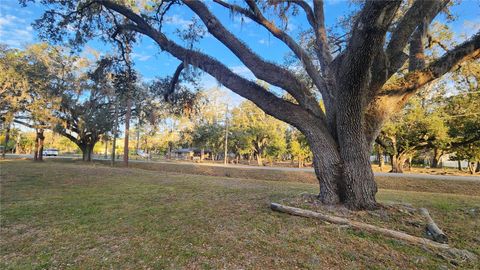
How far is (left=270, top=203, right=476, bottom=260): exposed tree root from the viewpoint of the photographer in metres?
3.38

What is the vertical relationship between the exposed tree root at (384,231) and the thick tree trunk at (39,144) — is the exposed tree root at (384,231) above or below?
below

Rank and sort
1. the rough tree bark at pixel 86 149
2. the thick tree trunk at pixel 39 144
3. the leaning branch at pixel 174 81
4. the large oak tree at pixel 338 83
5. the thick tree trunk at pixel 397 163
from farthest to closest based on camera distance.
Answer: the rough tree bark at pixel 86 149 < the thick tree trunk at pixel 39 144 < the thick tree trunk at pixel 397 163 < the leaning branch at pixel 174 81 < the large oak tree at pixel 338 83

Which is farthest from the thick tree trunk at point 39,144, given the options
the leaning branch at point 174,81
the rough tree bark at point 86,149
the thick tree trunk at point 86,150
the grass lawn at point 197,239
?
the leaning branch at point 174,81

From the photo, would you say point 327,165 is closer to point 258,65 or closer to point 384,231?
point 384,231

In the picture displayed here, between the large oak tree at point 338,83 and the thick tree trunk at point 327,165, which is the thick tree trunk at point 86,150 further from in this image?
the thick tree trunk at point 327,165

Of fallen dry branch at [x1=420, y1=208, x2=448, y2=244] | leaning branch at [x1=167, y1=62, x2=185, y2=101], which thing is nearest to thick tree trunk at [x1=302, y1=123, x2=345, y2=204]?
fallen dry branch at [x1=420, y1=208, x2=448, y2=244]

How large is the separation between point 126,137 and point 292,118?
18.7 metres

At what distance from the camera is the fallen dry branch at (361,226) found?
356 centimetres

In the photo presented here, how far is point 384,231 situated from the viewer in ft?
12.5

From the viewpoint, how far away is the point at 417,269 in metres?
2.98

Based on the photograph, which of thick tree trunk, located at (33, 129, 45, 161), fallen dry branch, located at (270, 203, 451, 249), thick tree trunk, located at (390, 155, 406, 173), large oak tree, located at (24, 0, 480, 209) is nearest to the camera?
fallen dry branch, located at (270, 203, 451, 249)

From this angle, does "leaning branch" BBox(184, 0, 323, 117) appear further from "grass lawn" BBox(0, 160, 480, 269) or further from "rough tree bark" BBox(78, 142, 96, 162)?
"rough tree bark" BBox(78, 142, 96, 162)

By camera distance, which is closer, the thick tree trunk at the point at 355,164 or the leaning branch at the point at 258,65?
the thick tree trunk at the point at 355,164

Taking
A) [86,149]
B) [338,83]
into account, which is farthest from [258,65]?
[86,149]
